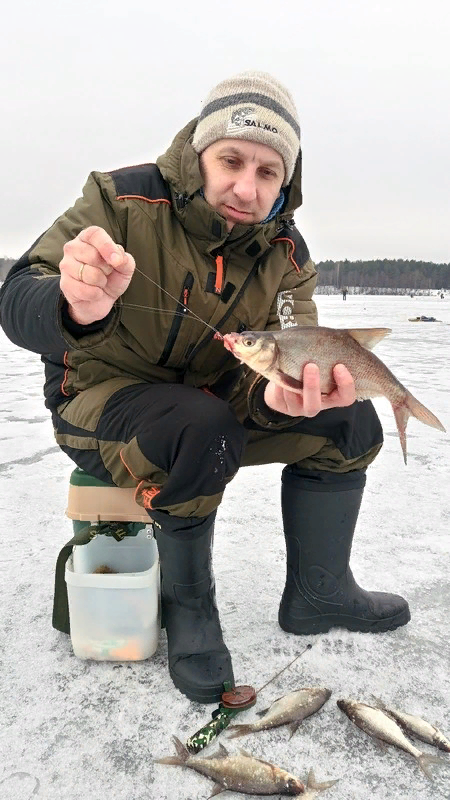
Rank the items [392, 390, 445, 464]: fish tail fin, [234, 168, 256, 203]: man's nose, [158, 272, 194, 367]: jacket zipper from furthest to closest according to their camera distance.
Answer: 1. [158, 272, 194, 367]: jacket zipper
2. [234, 168, 256, 203]: man's nose
3. [392, 390, 445, 464]: fish tail fin

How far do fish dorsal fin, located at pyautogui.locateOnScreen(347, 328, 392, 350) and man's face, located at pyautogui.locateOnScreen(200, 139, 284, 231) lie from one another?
0.66 meters

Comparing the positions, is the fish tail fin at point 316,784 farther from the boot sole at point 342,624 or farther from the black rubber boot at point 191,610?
the boot sole at point 342,624

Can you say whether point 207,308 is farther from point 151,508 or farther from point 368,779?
point 368,779

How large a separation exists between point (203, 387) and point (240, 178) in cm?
86

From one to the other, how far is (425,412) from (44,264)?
1427 mm

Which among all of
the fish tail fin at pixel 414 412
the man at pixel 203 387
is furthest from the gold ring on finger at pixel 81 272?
the fish tail fin at pixel 414 412

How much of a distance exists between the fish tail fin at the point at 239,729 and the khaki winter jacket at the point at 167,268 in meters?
1.29

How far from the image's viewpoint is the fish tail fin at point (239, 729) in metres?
1.78

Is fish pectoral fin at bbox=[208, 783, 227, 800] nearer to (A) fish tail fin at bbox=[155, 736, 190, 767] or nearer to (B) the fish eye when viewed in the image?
(A) fish tail fin at bbox=[155, 736, 190, 767]

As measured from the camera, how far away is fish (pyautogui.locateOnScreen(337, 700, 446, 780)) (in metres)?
1.70

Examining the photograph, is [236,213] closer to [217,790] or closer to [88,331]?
[88,331]

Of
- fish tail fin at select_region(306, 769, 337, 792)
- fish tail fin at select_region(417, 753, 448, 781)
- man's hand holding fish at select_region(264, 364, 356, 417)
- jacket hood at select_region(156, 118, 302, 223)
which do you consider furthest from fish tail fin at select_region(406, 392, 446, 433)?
fish tail fin at select_region(306, 769, 337, 792)

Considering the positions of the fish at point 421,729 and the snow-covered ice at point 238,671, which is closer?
the snow-covered ice at point 238,671

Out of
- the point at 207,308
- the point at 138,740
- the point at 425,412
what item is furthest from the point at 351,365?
the point at 138,740
